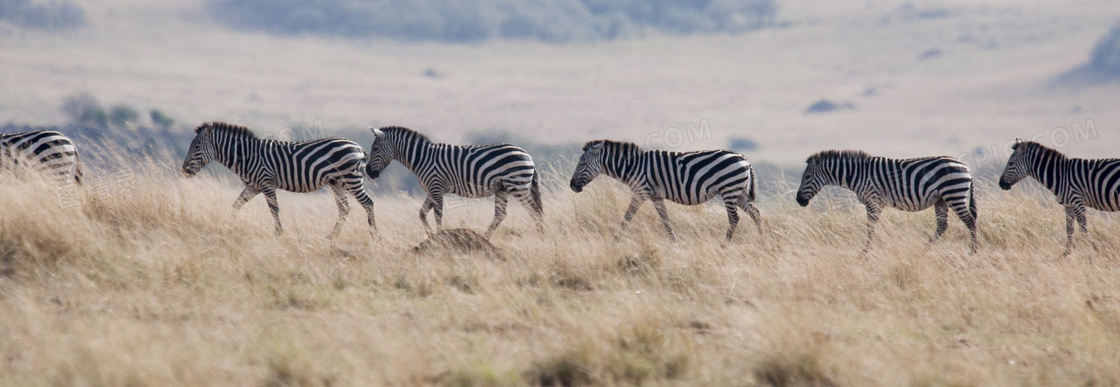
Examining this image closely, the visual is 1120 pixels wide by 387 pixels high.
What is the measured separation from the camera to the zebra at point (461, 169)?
1044cm

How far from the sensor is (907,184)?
982cm

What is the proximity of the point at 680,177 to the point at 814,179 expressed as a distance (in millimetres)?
2011

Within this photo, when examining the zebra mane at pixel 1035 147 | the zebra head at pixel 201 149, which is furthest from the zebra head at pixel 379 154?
the zebra mane at pixel 1035 147

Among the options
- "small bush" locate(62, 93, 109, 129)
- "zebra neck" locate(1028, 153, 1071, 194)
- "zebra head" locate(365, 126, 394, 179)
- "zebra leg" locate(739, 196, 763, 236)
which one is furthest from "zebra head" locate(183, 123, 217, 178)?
"small bush" locate(62, 93, 109, 129)

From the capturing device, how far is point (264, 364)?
466 cm

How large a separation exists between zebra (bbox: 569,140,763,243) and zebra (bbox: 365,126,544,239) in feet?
2.43

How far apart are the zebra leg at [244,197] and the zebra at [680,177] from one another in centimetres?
422

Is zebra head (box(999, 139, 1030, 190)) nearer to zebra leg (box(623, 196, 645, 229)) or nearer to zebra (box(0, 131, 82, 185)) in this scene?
zebra leg (box(623, 196, 645, 229))

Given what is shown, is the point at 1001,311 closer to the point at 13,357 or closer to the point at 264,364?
the point at 264,364

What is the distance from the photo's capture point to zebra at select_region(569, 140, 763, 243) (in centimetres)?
1014

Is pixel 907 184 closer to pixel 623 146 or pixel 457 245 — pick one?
pixel 623 146

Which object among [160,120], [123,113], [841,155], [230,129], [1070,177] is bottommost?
[160,120]

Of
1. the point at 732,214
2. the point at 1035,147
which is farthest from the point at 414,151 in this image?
the point at 1035,147

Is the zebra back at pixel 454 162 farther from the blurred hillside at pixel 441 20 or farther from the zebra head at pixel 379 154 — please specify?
the blurred hillside at pixel 441 20
